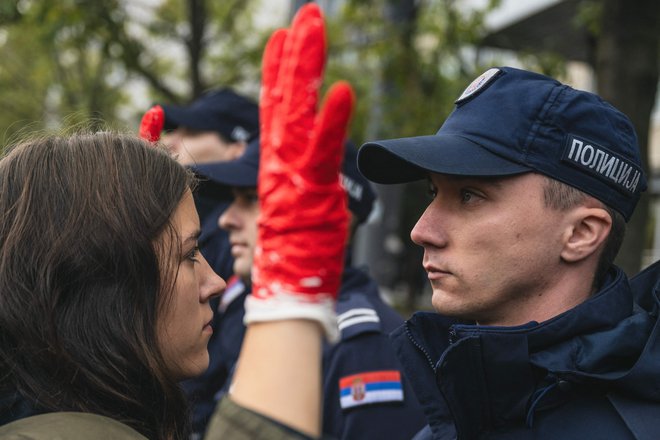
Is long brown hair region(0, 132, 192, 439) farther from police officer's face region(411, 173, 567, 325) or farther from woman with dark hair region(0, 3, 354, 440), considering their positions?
police officer's face region(411, 173, 567, 325)

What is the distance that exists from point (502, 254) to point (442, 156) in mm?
290

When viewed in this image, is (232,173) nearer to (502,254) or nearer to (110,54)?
(502,254)

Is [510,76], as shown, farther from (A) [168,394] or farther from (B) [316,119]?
(A) [168,394]

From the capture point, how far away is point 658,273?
2.24m

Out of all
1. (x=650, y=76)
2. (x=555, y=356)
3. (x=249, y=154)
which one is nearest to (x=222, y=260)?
(x=249, y=154)

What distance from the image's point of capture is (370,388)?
2924 millimetres

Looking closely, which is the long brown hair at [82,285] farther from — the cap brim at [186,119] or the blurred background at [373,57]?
the cap brim at [186,119]

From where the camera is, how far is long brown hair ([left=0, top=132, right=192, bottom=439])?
1701mm

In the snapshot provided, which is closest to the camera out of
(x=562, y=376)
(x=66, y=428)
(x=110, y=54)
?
(x=66, y=428)

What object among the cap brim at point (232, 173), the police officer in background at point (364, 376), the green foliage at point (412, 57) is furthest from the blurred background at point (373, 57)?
the police officer in background at point (364, 376)

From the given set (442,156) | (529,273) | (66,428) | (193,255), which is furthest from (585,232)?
(66,428)

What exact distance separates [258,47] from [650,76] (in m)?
6.49

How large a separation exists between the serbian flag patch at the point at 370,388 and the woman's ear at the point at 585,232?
3.42ft

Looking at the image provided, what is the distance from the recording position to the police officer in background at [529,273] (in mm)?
1927
